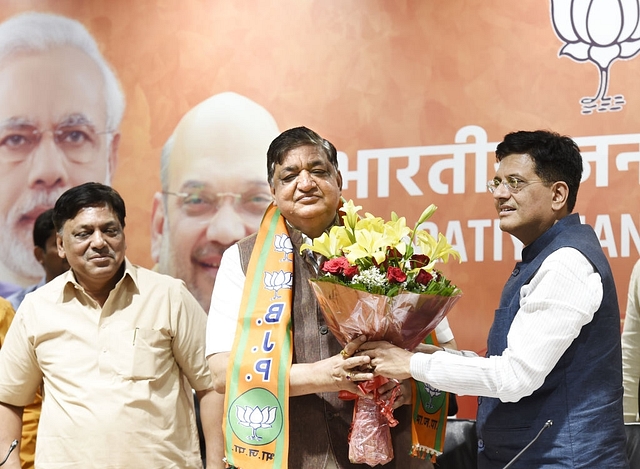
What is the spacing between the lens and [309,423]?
2623 mm

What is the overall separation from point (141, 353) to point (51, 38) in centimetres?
235

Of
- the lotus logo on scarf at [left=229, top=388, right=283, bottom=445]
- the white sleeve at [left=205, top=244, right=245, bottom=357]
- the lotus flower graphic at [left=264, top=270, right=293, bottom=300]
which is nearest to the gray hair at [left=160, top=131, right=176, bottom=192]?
the white sleeve at [left=205, top=244, right=245, bottom=357]

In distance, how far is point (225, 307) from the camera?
9.03ft

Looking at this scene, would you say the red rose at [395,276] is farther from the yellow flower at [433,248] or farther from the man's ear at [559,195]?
the man's ear at [559,195]

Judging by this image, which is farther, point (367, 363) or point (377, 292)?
point (367, 363)

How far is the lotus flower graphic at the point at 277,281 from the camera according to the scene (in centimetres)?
270

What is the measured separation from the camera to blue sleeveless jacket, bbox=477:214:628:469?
2.28 m

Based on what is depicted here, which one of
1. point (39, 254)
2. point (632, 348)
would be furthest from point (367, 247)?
point (39, 254)

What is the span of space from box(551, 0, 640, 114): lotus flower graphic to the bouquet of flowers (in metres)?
1.70

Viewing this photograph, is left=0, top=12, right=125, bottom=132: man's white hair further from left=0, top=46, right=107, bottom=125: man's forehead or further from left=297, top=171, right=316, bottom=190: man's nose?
left=297, top=171, right=316, bottom=190: man's nose

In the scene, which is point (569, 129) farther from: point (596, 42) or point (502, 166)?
point (502, 166)

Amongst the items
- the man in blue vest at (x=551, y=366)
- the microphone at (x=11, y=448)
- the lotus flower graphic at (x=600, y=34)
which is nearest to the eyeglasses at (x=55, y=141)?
Answer: the microphone at (x=11, y=448)

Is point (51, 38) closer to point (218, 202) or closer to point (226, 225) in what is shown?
point (218, 202)

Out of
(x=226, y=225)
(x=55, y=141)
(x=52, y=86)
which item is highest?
(x=52, y=86)
